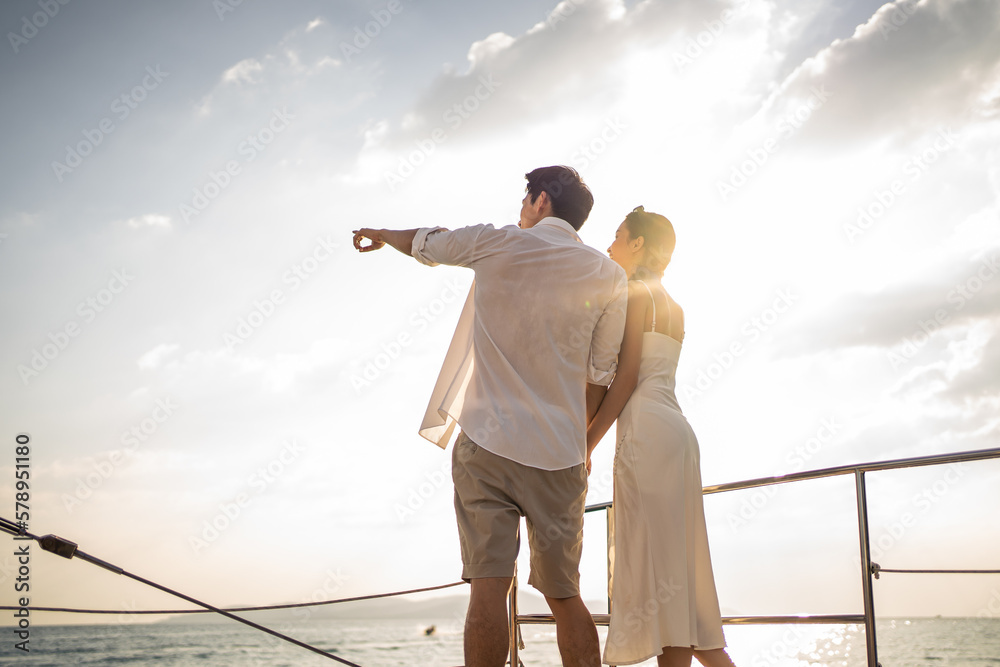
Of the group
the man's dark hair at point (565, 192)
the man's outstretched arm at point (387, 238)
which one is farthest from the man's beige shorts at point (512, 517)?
the man's dark hair at point (565, 192)

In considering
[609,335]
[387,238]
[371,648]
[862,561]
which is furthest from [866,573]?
[371,648]

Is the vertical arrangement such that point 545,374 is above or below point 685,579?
above

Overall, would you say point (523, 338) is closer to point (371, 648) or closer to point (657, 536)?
point (657, 536)

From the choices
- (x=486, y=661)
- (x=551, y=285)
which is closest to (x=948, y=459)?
(x=551, y=285)

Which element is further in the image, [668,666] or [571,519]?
[668,666]

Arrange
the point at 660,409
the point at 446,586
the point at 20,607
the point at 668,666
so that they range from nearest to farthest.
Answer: the point at 20,607
the point at 668,666
the point at 660,409
the point at 446,586

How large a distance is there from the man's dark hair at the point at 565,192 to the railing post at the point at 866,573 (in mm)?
1371

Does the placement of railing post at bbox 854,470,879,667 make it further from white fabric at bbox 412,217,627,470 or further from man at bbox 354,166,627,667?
white fabric at bbox 412,217,627,470

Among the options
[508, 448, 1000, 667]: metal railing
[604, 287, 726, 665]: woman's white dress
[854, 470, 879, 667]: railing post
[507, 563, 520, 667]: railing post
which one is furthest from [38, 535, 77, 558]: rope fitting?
[854, 470, 879, 667]: railing post

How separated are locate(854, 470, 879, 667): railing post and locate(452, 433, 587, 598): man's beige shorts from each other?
112 centimetres

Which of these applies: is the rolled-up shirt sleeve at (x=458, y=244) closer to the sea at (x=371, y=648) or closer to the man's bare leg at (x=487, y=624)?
the man's bare leg at (x=487, y=624)

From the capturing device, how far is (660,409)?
2391mm

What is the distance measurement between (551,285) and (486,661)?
1006 millimetres

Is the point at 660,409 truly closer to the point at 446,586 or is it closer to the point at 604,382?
the point at 604,382
